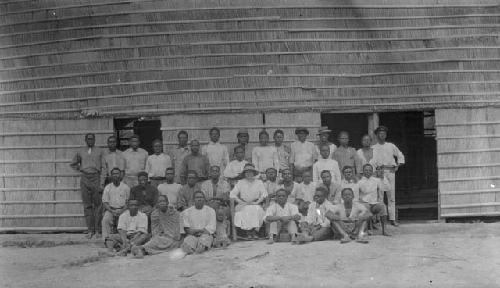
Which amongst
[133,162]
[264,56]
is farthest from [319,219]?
[133,162]

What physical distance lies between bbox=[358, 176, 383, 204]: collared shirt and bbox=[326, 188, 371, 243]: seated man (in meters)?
0.30

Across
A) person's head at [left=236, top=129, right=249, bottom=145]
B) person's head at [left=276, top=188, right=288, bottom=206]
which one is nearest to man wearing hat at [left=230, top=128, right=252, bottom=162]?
person's head at [left=236, top=129, right=249, bottom=145]

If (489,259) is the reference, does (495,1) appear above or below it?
above

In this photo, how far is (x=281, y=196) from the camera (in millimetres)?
7270

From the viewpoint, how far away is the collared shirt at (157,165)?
25.8 feet

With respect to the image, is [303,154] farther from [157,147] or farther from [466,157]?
[466,157]

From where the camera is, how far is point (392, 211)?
8180 mm

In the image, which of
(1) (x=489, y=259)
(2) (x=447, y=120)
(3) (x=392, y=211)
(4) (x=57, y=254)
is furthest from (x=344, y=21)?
(4) (x=57, y=254)

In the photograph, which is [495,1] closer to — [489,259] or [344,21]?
[344,21]

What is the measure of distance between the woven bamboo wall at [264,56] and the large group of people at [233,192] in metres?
0.69

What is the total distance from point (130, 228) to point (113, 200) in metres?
→ 0.63

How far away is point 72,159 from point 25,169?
809 mm

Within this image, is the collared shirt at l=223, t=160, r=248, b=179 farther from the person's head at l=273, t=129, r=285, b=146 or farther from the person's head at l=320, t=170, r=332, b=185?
the person's head at l=320, t=170, r=332, b=185

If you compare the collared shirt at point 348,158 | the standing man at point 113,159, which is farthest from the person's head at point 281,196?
the standing man at point 113,159
